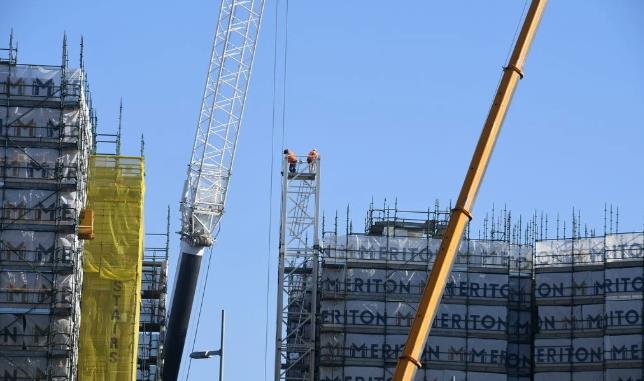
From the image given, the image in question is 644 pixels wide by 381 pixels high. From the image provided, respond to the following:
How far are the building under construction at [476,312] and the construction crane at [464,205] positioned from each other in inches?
1324

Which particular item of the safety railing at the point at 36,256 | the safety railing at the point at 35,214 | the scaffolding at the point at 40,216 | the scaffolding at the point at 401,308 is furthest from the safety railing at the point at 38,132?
the scaffolding at the point at 401,308

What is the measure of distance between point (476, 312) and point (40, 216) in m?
29.7

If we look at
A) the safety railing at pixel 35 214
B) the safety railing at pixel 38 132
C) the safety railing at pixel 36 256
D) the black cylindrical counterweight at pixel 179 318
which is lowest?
the black cylindrical counterweight at pixel 179 318

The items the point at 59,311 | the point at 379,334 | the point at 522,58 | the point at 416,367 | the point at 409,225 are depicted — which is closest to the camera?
the point at 416,367

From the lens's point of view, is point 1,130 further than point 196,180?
No

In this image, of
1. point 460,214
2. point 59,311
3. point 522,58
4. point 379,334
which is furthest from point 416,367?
point 379,334

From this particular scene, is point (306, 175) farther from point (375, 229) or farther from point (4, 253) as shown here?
point (4, 253)

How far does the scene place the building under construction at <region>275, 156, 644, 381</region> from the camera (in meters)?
113

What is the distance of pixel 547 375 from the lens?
4503 inches

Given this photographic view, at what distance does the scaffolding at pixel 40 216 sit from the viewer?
9700 cm

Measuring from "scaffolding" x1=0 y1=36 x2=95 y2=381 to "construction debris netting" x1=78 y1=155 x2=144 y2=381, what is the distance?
65.9 inches

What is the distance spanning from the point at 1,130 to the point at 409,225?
32054 millimetres

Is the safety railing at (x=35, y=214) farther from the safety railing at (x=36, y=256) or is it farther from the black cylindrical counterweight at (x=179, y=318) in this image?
the black cylindrical counterweight at (x=179, y=318)

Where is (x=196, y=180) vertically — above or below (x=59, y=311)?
above
